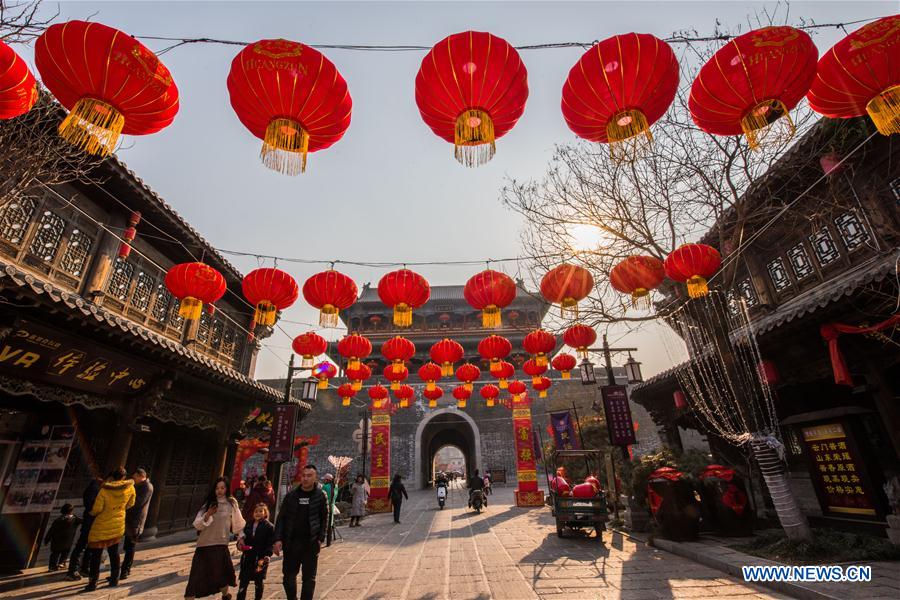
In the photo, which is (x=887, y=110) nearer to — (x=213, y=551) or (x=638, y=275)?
(x=638, y=275)

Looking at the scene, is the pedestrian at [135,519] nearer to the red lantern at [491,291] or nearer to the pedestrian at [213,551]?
the pedestrian at [213,551]

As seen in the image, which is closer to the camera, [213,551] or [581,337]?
[213,551]

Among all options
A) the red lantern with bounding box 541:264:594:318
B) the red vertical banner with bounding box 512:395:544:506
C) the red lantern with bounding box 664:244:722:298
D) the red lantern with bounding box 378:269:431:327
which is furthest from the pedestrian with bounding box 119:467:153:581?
the red vertical banner with bounding box 512:395:544:506

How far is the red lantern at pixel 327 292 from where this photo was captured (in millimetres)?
6320

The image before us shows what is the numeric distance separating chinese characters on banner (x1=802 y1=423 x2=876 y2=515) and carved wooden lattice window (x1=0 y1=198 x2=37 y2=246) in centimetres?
1328

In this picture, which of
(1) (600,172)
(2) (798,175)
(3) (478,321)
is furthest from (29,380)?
(3) (478,321)

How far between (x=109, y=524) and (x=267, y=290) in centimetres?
345

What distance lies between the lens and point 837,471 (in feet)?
22.0

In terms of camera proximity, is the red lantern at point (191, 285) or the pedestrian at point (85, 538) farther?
the red lantern at point (191, 285)

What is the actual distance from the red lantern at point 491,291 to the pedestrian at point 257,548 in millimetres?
4073

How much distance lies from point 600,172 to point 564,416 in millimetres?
8989

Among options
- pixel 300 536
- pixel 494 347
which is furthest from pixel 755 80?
pixel 494 347

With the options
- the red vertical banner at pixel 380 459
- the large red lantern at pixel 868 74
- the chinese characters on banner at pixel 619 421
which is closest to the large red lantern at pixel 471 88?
the large red lantern at pixel 868 74

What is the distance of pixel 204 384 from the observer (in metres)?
8.43
